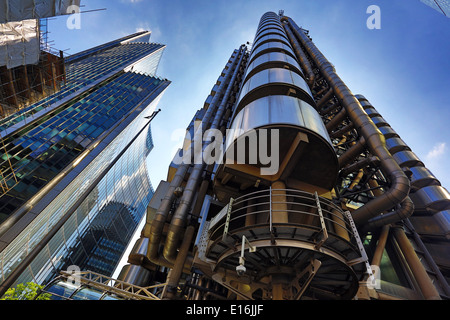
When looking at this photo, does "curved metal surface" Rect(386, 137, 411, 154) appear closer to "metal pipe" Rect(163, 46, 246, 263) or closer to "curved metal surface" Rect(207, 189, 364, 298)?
"curved metal surface" Rect(207, 189, 364, 298)

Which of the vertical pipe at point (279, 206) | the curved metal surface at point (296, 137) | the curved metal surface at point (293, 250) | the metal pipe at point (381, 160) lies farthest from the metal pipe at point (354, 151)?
the curved metal surface at point (293, 250)

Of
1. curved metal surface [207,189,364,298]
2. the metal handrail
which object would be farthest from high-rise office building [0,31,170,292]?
the metal handrail

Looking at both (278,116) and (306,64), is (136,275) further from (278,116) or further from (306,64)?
(306,64)

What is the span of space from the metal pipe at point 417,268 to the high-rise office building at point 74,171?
66.5ft

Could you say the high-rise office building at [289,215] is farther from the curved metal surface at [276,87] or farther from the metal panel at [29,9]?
the metal panel at [29,9]

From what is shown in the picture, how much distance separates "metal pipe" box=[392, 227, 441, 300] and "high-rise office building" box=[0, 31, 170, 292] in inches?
798

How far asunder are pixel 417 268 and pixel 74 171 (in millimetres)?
50103

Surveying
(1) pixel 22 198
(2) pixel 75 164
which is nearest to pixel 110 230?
(2) pixel 75 164

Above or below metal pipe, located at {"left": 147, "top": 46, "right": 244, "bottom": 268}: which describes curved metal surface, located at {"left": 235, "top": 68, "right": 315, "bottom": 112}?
above

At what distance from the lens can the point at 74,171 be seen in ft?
136

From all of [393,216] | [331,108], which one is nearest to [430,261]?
[393,216]

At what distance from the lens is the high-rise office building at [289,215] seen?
24.3 feet

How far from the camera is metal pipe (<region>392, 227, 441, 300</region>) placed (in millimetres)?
11424

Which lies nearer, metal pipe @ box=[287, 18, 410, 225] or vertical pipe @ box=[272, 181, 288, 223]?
vertical pipe @ box=[272, 181, 288, 223]
